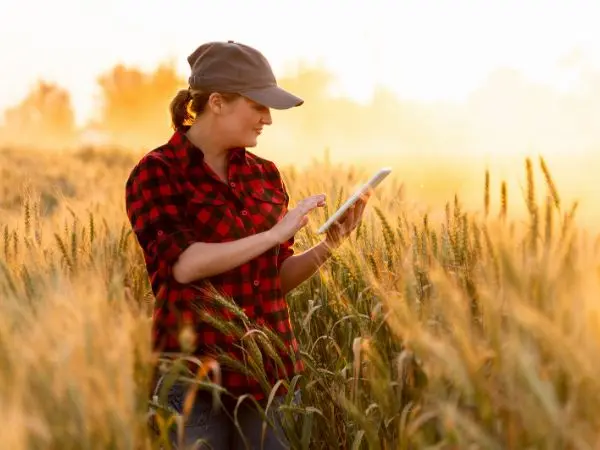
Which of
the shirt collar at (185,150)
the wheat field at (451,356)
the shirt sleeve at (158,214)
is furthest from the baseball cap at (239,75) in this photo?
the wheat field at (451,356)

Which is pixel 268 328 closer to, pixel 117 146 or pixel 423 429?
pixel 423 429

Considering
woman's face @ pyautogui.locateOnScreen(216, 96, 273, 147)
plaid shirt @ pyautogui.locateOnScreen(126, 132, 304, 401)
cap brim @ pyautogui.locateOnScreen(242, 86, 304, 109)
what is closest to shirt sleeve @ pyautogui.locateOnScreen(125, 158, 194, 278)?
plaid shirt @ pyautogui.locateOnScreen(126, 132, 304, 401)

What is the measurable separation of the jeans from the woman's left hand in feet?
1.37

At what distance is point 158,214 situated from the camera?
7.54ft

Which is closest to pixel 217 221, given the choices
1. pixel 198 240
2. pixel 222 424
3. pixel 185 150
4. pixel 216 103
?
pixel 198 240

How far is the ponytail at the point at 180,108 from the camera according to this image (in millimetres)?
2568

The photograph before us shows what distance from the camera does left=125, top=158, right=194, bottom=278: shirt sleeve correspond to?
227cm

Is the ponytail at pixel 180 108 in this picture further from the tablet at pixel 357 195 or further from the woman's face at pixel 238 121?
the tablet at pixel 357 195

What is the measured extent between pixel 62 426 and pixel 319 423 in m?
1.17

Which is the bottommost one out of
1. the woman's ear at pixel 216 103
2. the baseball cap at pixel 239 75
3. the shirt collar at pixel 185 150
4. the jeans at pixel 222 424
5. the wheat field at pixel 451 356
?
the jeans at pixel 222 424

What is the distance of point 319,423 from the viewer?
94.4 inches

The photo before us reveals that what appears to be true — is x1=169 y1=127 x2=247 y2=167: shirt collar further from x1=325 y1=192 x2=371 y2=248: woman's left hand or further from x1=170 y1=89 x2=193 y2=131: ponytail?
x1=325 y1=192 x2=371 y2=248: woman's left hand

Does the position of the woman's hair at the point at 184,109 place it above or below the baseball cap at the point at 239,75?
below

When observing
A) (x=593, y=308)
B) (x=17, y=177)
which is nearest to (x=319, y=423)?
(x=593, y=308)
